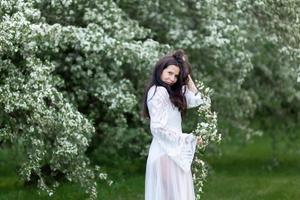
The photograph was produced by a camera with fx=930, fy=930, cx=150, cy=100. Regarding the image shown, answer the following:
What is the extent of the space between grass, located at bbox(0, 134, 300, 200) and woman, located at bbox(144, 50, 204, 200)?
3907 mm

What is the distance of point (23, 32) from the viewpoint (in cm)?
946

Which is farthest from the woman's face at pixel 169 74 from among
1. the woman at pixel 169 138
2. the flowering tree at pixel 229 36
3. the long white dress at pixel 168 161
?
the flowering tree at pixel 229 36

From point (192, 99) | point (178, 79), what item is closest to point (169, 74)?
point (178, 79)

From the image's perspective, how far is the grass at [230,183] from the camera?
40.4ft

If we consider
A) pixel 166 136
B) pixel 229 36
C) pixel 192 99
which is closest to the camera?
pixel 166 136

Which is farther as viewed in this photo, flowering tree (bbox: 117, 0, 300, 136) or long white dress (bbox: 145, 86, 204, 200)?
flowering tree (bbox: 117, 0, 300, 136)

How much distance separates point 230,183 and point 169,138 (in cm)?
611

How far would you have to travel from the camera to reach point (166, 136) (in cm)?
801

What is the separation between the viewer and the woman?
26.3 ft

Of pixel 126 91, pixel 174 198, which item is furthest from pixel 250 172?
pixel 174 198

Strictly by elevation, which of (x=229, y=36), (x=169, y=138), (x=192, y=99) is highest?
(x=229, y=36)

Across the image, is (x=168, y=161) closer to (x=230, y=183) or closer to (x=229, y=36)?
(x=229, y=36)

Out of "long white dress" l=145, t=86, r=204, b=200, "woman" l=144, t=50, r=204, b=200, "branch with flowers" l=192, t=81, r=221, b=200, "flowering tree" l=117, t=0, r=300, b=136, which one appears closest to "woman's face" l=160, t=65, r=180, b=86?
"woman" l=144, t=50, r=204, b=200

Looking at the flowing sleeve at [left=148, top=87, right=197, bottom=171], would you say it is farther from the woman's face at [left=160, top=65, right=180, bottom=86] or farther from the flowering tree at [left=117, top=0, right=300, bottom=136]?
the flowering tree at [left=117, top=0, right=300, bottom=136]
